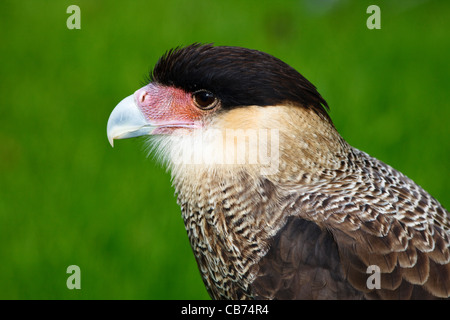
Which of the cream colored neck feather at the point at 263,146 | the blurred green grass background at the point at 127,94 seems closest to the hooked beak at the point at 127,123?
the cream colored neck feather at the point at 263,146

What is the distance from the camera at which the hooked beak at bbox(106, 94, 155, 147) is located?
2934mm

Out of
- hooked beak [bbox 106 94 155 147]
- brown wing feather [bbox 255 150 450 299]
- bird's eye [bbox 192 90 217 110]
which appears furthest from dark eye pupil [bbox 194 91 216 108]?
brown wing feather [bbox 255 150 450 299]

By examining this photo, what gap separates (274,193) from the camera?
9.08 ft

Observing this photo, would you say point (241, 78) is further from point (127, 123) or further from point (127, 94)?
point (127, 94)

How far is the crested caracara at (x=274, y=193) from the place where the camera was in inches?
103

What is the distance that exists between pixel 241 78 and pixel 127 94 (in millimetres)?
3519

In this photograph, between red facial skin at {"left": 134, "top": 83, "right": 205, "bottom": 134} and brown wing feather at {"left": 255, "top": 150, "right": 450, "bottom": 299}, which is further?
red facial skin at {"left": 134, "top": 83, "right": 205, "bottom": 134}

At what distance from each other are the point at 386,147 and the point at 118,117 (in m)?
3.44

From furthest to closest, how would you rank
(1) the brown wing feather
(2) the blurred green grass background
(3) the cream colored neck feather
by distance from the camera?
(2) the blurred green grass background → (3) the cream colored neck feather → (1) the brown wing feather

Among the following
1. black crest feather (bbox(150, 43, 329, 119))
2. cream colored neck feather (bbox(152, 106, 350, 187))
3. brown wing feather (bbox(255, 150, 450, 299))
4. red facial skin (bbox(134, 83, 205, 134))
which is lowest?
brown wing feather (bbox(255, 150, 450, 299))

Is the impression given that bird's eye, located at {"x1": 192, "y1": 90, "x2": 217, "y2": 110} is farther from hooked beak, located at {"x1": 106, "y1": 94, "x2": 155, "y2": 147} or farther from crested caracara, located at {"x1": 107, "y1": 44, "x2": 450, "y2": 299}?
hooked beak, located at {"x1": 106, "y1": 94, "x2": 155, "y2": 147}

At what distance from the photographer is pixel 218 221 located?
2.84m

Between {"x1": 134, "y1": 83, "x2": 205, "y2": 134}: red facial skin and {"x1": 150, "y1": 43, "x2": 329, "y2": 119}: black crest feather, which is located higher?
{"x1": 150, "y1": 43, "x2": 329, "y2": 119}: black crest feather

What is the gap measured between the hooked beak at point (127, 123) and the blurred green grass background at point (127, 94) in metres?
2.00
